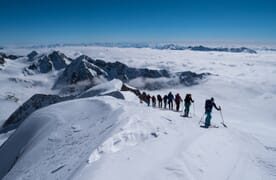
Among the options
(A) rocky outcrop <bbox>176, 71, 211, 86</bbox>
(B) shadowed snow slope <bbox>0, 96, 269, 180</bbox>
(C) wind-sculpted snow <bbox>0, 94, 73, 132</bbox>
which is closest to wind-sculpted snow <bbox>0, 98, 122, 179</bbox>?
(B) shadowed snow slope <bbox>0, 96, 269, 180</bbox>

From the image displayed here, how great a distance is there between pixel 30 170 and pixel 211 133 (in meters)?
9.78

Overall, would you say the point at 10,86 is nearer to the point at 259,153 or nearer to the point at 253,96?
the point at 253,96

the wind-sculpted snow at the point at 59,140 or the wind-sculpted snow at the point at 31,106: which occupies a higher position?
the wind-sculpted snow at the point at 59,140

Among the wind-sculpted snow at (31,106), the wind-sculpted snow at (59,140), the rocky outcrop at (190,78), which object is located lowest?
the rocky outcrop at (190,78)

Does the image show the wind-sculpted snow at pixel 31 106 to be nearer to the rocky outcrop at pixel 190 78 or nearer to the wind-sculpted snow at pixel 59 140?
the wind-sculpted snow at pixel 59 140

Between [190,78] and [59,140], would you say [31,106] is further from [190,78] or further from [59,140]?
[190,78]

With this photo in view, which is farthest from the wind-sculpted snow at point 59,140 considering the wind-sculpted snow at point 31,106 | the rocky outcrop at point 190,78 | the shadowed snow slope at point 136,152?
the rocky outcrop at point 190,78

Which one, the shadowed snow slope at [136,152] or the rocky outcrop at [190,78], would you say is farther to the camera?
the rocky outcrop at [190,78]

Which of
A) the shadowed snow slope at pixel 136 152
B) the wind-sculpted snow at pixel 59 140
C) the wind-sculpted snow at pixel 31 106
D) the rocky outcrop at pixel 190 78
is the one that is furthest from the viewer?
the rocky outcrop at pixel 190 78

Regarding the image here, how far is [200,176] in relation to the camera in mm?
8281

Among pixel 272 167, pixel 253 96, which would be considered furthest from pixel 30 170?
pixel 253 96

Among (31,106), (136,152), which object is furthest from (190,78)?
(136,152)

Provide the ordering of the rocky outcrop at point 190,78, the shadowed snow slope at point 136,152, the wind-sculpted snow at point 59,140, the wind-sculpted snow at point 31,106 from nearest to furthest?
the shadowed snow slope at point 136,152 → the wind-sculpted snow at point 59,140 → the wind-sculpted snow at point 31,106 → the rocky outcrop at point 190,78

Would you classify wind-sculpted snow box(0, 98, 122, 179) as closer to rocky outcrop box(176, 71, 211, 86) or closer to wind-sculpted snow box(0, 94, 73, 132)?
wind-sculpted snow box(0, 94, 73, 132)
